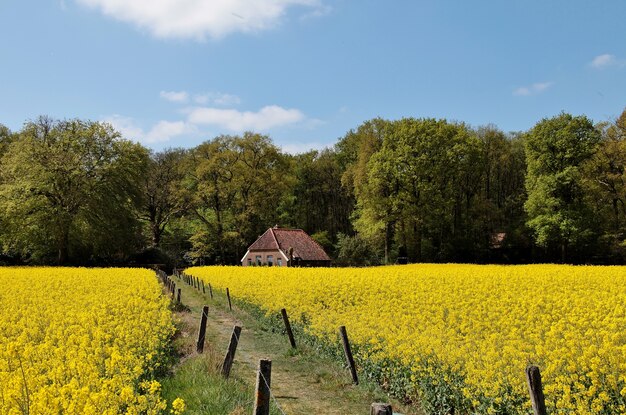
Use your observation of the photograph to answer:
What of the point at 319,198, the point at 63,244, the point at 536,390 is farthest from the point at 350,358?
the point at 319,198

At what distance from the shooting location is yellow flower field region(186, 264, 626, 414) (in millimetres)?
6469

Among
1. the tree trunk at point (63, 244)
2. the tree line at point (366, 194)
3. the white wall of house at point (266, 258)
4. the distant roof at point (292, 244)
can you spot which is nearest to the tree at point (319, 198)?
the tree line at point (366, 194)

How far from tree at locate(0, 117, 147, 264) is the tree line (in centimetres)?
13

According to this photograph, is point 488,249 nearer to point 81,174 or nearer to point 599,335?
point 81,174

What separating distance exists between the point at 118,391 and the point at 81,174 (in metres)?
44.1

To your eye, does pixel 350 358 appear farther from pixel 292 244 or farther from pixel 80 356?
pixel 292 244

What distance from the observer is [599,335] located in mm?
8164

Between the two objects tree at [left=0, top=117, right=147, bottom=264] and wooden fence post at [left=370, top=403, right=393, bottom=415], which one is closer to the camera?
wooden fence post at [left=370, top=403, right=393, bottom=415]

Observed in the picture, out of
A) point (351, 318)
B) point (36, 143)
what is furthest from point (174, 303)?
point (36, 143)

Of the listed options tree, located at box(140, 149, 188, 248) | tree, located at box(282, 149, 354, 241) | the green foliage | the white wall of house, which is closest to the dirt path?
the white wall of house

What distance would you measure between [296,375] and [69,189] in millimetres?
41890

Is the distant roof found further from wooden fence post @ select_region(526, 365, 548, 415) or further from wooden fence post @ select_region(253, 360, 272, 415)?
wooden fence post @ select_region(526, 365, 548, 415)

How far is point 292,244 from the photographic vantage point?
159 ft

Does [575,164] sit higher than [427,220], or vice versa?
[575,164]
